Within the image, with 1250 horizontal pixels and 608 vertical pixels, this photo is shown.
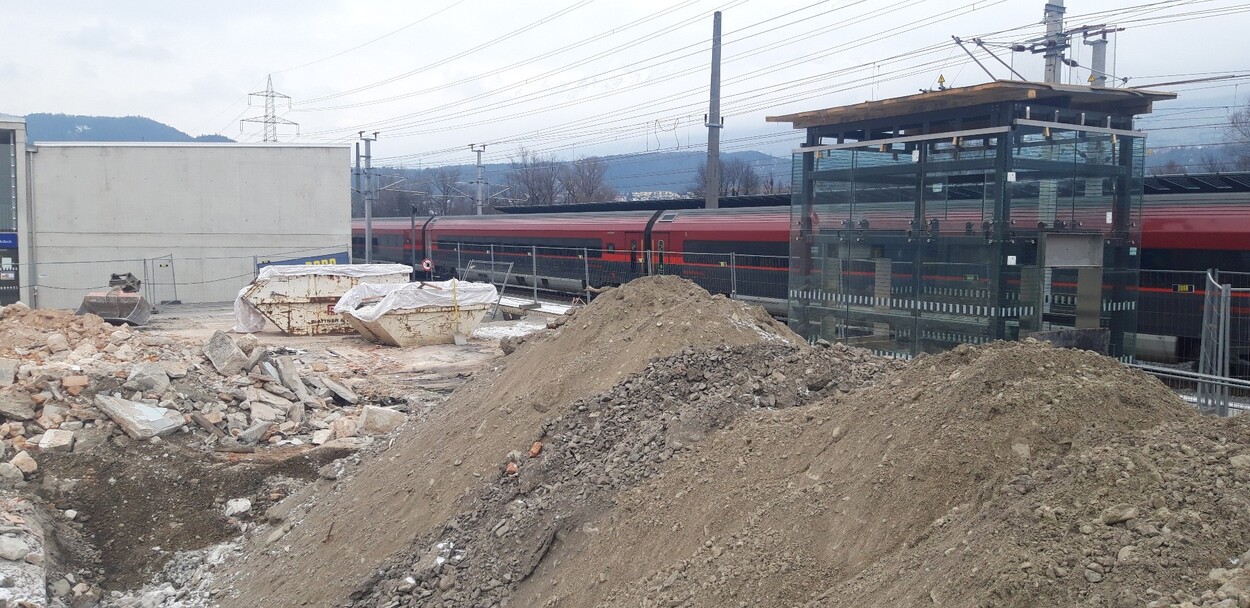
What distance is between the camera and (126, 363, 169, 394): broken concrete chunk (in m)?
11.4

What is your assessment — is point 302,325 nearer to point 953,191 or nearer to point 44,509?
point 44,509

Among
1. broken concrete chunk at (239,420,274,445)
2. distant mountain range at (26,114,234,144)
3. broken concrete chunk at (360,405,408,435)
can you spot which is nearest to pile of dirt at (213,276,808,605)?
broken concrete chunk at (360,405,408,435)

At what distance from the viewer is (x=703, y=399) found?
6.96 meters

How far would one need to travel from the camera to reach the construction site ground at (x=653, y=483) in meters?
Answer: 3.91

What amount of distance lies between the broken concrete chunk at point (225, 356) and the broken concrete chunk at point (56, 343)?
2.00 metres

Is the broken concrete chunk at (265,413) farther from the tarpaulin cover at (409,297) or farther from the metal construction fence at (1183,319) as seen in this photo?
the metal construction fence at (1183,319)

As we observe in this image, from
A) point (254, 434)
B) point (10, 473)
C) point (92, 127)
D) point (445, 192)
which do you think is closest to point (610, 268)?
point (254, 434)

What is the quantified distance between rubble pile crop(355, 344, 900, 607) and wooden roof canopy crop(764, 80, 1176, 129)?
394 cm

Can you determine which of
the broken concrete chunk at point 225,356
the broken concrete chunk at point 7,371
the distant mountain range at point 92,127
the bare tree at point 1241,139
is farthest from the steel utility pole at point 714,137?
the distant mountain range at point 92,127

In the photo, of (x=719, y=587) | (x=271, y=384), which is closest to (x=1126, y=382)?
(x=719, y=587)

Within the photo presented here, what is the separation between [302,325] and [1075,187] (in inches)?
621

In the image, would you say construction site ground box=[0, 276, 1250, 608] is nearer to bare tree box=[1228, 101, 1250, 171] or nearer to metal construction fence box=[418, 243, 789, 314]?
metal construction fence box=[418, 243, 789, 314]

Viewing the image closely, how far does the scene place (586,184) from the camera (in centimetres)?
7388

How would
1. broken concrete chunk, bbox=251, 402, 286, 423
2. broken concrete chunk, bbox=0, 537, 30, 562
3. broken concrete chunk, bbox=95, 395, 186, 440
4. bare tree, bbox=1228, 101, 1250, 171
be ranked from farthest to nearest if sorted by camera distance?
1. bare tree, bbox=1228, 101, 1250, 171
2. broken concrete chunk, bbox=251, 402, 286, 423
3. broken concrete chunk, bbox=95, 395, 186, 440
4. broken concrete chunk, bbox=0, 537, 30, 562
